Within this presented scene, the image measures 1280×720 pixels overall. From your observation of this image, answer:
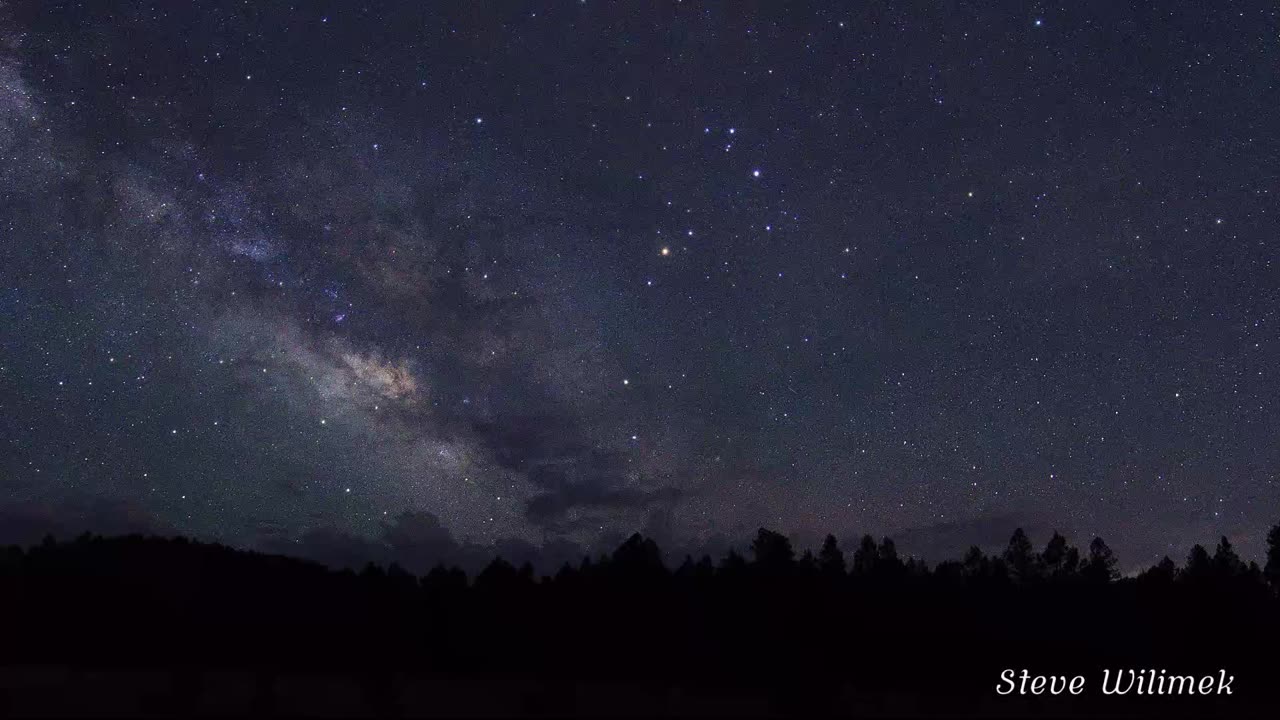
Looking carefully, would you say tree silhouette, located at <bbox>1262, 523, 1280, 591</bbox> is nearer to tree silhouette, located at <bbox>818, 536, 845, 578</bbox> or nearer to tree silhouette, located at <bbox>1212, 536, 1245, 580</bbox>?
tree silhouette, located at <bbox>1212, 536, 1245, 580</bbox>

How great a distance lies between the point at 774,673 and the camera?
2744 cm

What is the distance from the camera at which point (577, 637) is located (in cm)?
3192

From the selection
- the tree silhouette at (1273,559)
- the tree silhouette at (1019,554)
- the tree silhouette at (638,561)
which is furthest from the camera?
the tree silhouette at (1019,554)

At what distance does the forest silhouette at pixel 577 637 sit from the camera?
22469mm

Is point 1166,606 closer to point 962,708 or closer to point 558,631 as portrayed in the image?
point 962,708

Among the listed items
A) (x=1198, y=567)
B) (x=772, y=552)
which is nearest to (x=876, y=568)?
(x=772, y=552)

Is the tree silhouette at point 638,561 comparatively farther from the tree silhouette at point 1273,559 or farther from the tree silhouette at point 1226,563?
the tree silhouette at point 1273,559

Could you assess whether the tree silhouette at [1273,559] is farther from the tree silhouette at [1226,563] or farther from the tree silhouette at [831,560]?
the tree silhouette at [831,560]

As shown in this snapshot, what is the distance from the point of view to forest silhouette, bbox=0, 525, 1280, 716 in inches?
885

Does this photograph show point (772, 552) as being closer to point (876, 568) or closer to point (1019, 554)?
point (876, 568)

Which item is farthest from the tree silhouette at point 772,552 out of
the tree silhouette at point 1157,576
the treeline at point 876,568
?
the tree silhouette at point 1157,576

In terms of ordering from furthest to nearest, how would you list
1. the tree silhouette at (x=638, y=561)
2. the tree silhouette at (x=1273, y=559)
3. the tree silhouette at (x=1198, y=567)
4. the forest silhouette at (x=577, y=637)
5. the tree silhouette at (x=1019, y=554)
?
the tree silhouette at (x=1019, y=554) < the tree silhouette at (x=1273, y=559) < the tree silhouette at (x=1198, y=567) < the tree silhouette at (x=638, y=561) < the forest silhouette at (x=577, y=637)

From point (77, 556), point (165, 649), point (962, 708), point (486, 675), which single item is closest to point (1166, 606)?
point (962, 708)

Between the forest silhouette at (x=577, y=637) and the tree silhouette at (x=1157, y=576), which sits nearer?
the forest silhouette at (x=577, y=637)
